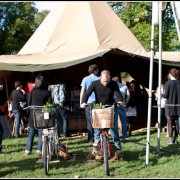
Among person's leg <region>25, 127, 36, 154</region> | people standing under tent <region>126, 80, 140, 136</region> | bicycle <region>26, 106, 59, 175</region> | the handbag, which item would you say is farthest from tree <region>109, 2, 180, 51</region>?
bicycle <region>26, 106, 59, 175</region>

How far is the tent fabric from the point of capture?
453 inches

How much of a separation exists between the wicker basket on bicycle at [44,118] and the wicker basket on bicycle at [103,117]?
2.44 ft

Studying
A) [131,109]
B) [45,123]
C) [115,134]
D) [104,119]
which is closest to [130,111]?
[131,109]

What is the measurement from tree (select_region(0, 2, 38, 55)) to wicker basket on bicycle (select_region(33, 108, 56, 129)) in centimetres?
3072

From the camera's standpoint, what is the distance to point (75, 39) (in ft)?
42.5

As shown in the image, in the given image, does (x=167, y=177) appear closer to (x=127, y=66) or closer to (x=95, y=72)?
(x=95, y=72)

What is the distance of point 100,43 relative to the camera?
12.3 metres

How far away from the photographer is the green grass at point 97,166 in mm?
6039

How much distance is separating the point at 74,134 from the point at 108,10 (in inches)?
224

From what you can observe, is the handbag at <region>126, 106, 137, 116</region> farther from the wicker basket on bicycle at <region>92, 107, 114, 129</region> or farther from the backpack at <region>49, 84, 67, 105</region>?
the wicker basket on bicycle at <region>92, 107, 114, 129</region>

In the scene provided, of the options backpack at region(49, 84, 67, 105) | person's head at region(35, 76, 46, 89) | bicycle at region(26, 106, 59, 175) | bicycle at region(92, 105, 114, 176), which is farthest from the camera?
backpack at region(49, 84, 67, 105)

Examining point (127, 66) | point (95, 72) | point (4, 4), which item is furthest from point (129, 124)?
point (4, 4)

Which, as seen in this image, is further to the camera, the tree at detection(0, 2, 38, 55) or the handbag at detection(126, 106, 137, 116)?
the tree at detection(0, 2, 38, 55)

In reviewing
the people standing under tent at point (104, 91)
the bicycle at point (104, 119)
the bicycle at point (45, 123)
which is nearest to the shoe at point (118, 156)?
the bicycle at point (104, 119)
